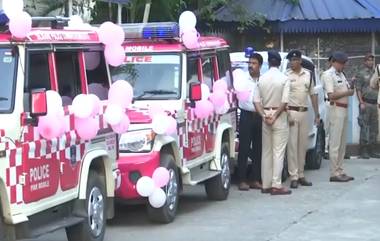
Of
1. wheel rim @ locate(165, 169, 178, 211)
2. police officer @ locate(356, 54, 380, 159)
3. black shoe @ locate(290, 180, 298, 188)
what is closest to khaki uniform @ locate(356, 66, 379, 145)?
police officer @ locate(356, 54, 380, 159)

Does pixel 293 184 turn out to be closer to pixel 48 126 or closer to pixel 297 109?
pixel 297 109

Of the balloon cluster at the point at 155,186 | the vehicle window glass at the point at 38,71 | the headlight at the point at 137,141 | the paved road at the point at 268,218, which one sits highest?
the vehicle window glass at the point at 38,71

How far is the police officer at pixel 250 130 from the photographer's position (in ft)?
40.0

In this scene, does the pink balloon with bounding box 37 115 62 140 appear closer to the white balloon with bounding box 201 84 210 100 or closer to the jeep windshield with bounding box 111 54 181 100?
the jeep windshield with bounding box 111 54 181 100

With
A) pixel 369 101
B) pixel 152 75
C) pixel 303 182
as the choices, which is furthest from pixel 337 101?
pixel 152 75

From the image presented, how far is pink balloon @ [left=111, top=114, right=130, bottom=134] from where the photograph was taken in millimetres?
8398

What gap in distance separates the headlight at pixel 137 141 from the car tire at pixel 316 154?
5.86 m

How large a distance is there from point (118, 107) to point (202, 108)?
2.14 metres

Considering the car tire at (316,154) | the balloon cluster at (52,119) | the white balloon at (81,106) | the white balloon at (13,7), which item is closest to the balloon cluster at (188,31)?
the white balloon at (81,106)

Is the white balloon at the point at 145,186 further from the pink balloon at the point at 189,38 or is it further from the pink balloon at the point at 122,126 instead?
the pink balloon at the point at 189,38

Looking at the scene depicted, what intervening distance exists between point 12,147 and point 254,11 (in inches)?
474

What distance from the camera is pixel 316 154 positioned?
14.7 metres

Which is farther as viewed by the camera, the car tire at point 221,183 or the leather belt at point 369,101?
the leather belt at point 369,101

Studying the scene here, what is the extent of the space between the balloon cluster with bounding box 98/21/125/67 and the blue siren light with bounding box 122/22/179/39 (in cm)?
148
